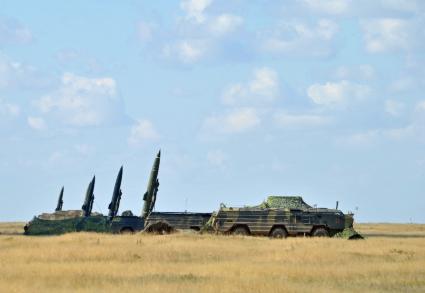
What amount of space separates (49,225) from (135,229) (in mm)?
7204

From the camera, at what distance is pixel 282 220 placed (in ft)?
159

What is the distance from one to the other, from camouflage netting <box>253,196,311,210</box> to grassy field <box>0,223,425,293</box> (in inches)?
351

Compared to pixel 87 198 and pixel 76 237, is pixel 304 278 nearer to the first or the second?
pixel 76 237

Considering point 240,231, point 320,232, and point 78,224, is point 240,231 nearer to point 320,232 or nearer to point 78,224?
point 320,232

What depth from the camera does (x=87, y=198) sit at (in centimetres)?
6450

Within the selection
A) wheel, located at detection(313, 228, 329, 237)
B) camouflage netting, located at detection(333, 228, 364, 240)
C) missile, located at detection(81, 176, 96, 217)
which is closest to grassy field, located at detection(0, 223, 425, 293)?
camouflage netting, located at detection(333, 228, 364, 240)

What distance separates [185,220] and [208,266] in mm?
24382

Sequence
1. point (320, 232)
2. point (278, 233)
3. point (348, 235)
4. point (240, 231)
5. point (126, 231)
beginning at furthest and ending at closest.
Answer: point (126, 231)
point (240, 231)
point (278, 233)
point (320, 232)
point (348, 235)

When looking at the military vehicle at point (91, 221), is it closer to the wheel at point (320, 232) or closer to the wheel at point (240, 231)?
the wheel at point (240, 231)

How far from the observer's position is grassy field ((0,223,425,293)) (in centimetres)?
2114

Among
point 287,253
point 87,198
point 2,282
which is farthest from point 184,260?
point 87,198

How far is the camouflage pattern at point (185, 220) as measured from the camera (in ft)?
168

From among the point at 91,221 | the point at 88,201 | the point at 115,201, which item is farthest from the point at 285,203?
the point at 88,201

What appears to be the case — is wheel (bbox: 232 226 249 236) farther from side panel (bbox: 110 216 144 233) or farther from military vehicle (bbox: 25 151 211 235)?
side panel (bbox: 110 216 144 233)
